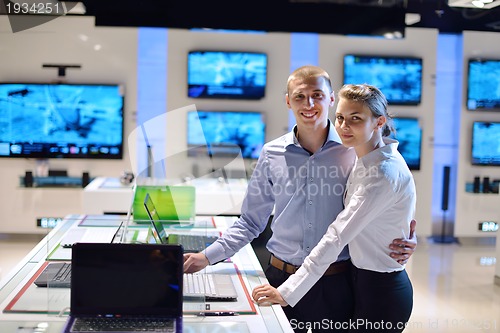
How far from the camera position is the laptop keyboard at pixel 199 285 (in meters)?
2.12

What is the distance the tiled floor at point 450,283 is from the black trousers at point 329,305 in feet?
5.86

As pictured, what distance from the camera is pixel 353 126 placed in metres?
2.16

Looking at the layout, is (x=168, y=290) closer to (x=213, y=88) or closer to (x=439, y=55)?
(x=213, y=88)

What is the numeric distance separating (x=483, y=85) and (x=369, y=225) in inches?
209

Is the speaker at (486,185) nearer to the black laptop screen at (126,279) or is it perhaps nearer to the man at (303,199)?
the man at (303,199)

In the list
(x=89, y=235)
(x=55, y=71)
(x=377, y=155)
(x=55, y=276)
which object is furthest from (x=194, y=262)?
(x=55, y=71)

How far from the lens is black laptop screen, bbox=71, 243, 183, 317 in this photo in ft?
6.21

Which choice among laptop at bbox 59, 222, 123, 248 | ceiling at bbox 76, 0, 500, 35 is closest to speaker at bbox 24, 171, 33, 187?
ceiling at bbox 76, 0, 500, 35

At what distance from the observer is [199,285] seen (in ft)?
→ 7.26

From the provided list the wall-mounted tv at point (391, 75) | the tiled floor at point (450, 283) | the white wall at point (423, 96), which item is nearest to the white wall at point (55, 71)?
the tiled floor at point (450, 283)

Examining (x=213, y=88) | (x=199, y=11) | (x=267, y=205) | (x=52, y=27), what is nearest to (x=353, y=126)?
(x=267, y=205)

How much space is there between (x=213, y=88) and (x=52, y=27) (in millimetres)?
1813

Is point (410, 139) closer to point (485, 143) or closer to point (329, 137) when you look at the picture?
point (485, 143)

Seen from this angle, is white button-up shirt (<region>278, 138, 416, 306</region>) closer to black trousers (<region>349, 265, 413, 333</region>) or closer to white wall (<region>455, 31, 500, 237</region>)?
black trousers (<region>349, 265, 413, 333</region>)
